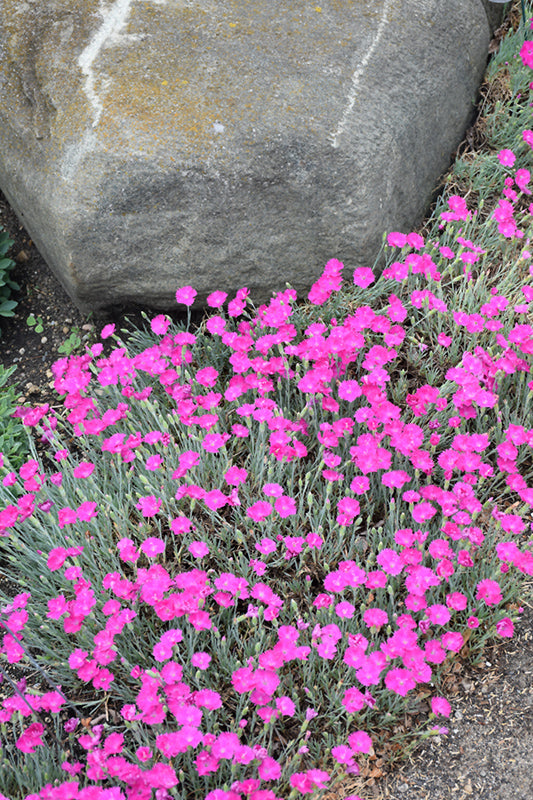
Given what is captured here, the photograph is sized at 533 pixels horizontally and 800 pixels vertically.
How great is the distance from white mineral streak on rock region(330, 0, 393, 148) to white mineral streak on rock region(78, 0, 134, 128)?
1023 millimetres

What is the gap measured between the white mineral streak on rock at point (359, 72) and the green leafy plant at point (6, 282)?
187cm

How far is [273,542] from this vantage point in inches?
89.0

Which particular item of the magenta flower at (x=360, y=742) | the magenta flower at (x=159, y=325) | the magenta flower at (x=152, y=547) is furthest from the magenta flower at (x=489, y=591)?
the magenta flower at (x=159, y=325)

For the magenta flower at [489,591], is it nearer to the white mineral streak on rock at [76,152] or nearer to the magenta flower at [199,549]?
the magenta flower at [199,549]

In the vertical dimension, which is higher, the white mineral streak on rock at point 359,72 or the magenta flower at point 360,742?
the white mineral streak on rock at point 359,72

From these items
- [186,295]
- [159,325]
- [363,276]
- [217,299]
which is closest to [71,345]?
[159,325]

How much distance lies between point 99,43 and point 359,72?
1180 millimetres

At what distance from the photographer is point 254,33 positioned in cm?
302

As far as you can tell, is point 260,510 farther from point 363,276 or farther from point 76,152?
point 76,152

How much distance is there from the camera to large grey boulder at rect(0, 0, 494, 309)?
2.82 metres

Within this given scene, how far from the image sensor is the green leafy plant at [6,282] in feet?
11.5

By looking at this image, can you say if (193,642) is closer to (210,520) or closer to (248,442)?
(210,520)

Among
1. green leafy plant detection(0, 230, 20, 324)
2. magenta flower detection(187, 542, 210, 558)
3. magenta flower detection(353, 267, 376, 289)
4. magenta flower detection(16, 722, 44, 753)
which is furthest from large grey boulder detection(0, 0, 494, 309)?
magenta flower detection(16, 722, 44, 753)

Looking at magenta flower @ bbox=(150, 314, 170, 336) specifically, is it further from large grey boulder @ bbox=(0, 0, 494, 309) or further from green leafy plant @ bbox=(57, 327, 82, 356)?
green leafy plant @ bbox=(57, 327, 82, 356)
